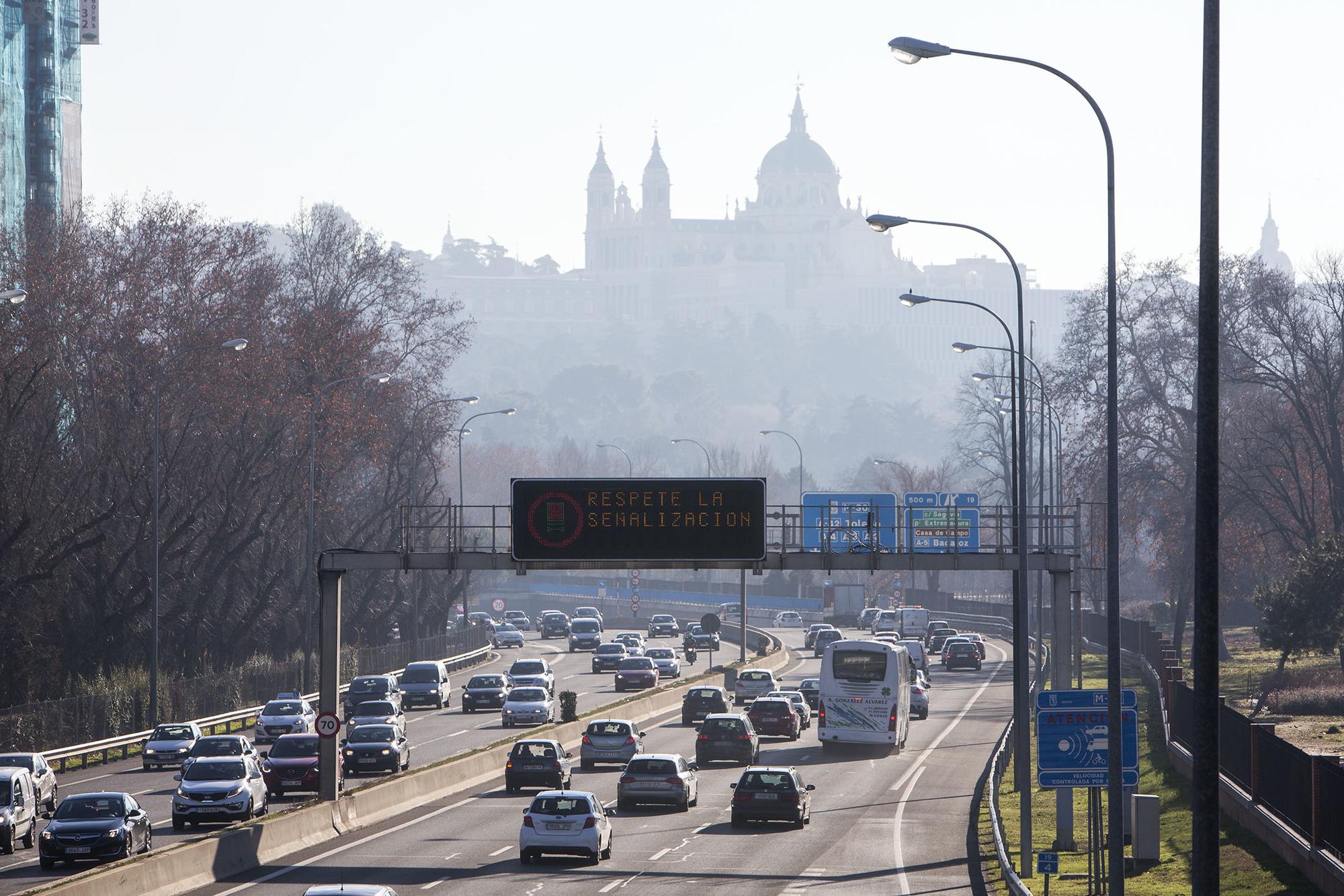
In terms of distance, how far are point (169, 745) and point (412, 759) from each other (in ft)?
20.6

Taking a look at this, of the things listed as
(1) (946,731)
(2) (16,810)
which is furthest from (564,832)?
(1) (946,731)

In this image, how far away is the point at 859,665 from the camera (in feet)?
170

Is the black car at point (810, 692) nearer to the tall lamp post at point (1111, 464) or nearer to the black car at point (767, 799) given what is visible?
the black car at point (767, 799)

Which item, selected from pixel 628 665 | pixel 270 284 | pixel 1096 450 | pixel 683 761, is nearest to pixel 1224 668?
pixel 1096 450

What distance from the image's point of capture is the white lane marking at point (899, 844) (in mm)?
28695

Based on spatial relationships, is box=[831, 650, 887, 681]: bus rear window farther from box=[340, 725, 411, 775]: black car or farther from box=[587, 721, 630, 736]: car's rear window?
box=[340, 725, 411, 775]: black car

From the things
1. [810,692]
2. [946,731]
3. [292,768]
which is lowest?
[946,731]

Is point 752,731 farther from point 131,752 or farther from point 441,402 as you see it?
point 441,402

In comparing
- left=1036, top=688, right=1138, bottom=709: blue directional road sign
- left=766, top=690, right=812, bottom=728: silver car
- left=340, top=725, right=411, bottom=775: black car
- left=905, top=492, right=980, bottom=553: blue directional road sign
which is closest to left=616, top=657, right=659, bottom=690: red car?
left=766, top=690, right=812, bottom=728: silver car

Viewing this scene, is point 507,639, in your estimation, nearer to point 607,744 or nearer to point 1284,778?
point 607,744

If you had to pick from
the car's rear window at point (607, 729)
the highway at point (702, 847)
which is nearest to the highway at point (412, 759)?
the highway at point (702, 847)

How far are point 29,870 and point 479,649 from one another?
66673mm

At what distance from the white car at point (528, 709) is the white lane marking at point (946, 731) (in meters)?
12.0

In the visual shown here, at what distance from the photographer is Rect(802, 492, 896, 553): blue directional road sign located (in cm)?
3703
